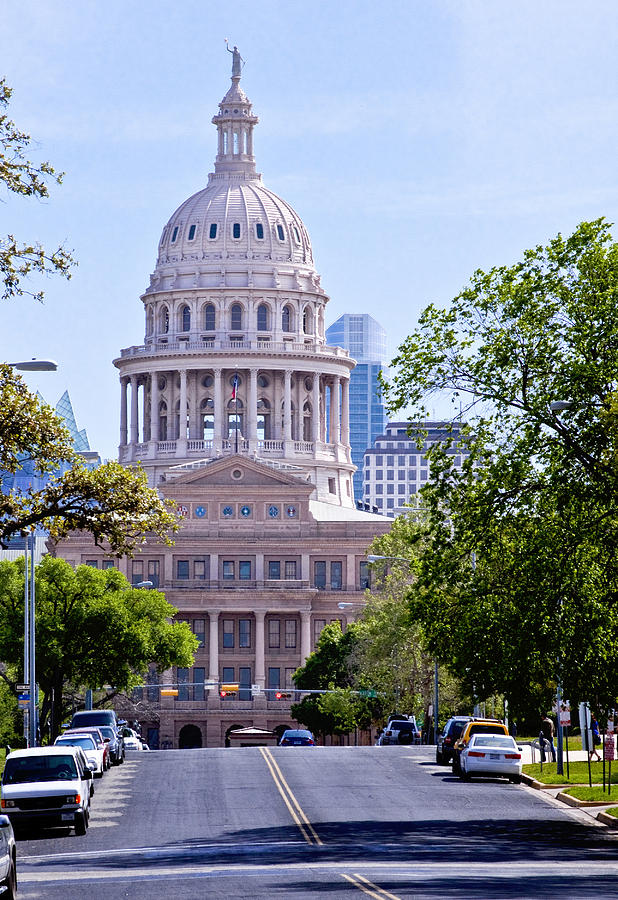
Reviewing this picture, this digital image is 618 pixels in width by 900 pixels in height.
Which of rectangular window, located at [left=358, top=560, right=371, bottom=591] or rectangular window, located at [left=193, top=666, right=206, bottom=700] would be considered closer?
rectangular window, located at [left=193, top=666, right=206, bottom=700]

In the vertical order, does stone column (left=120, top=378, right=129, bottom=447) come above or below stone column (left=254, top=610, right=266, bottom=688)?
above

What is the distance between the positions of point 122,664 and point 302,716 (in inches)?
1847

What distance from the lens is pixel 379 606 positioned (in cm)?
10031

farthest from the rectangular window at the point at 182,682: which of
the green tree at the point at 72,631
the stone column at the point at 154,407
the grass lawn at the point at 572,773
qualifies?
the grass lawn at the point at 572,773

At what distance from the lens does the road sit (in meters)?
28.0

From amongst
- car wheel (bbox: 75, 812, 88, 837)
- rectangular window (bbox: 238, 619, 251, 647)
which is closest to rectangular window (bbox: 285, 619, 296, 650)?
rectangular window (bbox: 238, 619, 251, 647)

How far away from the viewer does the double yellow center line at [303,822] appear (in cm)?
2614

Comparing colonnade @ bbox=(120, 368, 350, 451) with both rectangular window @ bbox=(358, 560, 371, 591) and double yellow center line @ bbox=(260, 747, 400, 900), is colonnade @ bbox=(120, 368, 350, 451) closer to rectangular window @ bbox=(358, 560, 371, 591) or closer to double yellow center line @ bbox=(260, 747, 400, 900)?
rectangular window @ bbox=(358, 560, 371, 591)

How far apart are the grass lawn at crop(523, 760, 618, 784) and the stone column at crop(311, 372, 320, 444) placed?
120m

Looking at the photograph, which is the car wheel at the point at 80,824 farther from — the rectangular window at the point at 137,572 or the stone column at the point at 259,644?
the rectangular window at the point at 137,572

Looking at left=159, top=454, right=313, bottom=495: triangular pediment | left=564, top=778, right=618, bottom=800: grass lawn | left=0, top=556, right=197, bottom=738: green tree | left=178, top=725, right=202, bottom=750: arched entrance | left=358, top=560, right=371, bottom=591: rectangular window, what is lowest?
left=178, top=725, right=202, bottom=750: arched entrance

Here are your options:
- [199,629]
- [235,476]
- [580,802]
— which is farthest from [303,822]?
[235,476]

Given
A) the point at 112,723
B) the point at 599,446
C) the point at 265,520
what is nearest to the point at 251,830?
the point at 599,446

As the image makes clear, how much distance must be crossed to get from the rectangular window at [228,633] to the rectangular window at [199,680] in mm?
3143
